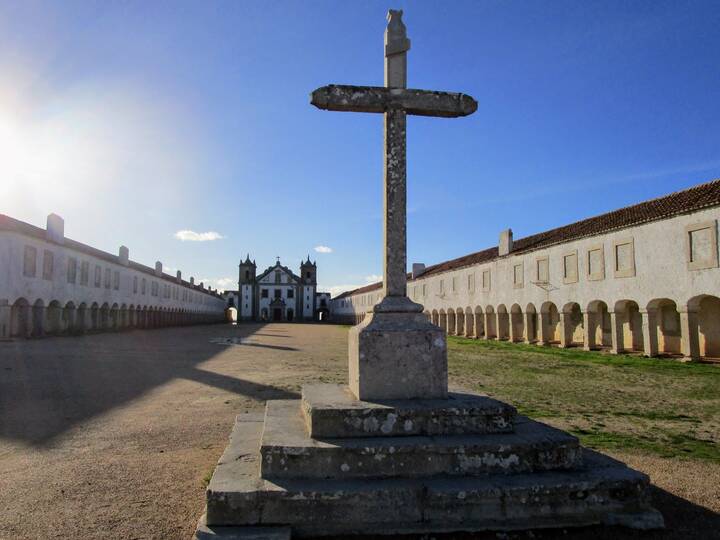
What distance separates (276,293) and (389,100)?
80758mm

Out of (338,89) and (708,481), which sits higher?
(338,89)

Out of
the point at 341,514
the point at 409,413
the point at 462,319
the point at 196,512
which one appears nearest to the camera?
the point at 341,514

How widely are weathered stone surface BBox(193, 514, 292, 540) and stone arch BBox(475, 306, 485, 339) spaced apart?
98.3 ft

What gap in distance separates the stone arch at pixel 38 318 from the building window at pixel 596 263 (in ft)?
85.0

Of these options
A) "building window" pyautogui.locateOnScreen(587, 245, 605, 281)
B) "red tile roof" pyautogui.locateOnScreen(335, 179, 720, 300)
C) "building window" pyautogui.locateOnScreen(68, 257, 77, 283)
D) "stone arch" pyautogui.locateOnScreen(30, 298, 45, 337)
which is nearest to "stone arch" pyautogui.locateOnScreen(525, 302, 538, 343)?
"red tile roof" pyautogui.locateOnScreen(335, 179, 720, 300)

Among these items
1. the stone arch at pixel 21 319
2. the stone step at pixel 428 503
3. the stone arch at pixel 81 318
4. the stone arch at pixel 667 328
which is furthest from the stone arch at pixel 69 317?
the stone step at pixel 428 503

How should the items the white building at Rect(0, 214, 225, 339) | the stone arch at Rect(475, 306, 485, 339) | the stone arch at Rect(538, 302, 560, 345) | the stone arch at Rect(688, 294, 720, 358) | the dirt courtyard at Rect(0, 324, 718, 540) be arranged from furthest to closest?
the stone arch at Rect(475, 306, 485, 339) → the stone arch at Rect(538, 302, 560, 345) → the white building at Rect(0, 214, 225, 339) → the stone arch at Rect(688, 294, 720, 358) → the dirt courtyard at Rect(0, 324, 718, 540)

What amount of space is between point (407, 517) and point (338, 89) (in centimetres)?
366

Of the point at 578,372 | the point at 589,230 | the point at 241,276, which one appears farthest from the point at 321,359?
the point at 241,276

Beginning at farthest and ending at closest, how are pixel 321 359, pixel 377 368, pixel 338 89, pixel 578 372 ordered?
pixel 321 359 < pixel 578 372 < pixel 338 89 < pixel 377 368

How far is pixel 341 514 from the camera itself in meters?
3.18

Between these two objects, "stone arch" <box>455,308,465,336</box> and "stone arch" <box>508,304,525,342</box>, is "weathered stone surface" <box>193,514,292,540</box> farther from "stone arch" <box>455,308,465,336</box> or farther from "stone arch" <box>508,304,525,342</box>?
"stone arch" <box>455,308,465,336</box>

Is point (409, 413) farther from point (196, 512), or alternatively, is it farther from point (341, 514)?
point (196, 512)

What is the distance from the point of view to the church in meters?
82.8
